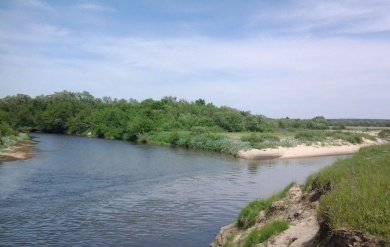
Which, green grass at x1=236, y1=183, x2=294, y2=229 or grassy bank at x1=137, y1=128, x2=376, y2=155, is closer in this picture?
green grass at x1=236, y1=183, x2=294, y2=229

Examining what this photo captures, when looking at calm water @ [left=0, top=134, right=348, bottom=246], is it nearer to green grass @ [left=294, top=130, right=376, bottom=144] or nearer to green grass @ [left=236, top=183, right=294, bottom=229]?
green grass @ [left=236, top=183, right=294, bottom=229]

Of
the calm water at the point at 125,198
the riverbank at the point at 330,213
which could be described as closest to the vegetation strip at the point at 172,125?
the calm water at the point at 125,198

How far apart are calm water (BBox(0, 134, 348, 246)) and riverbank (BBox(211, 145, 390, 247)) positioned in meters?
3.56

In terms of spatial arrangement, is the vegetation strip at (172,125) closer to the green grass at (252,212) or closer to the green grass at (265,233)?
the green grass at (252,212)

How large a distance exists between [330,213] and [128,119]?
303ft

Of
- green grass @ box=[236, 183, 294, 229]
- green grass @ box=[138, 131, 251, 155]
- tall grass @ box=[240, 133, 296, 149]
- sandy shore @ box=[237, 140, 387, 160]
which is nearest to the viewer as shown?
green grass @ box=[236, 183, 294, 229]

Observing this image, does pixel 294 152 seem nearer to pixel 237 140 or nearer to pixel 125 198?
pixel 237 140

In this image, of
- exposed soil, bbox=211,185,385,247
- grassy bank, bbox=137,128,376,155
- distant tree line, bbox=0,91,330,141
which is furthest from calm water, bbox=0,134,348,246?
distant tree line, bbox=0,91,330,141

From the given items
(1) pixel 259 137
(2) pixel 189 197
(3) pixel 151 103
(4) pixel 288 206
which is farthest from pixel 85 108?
(4) pixel 288 206

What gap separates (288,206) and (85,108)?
11332 cm

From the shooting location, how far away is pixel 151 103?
113875mm

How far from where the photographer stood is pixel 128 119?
9969 centimetres

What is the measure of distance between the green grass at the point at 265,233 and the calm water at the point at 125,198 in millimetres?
5102

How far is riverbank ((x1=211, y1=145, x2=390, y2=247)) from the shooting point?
28.3ft
